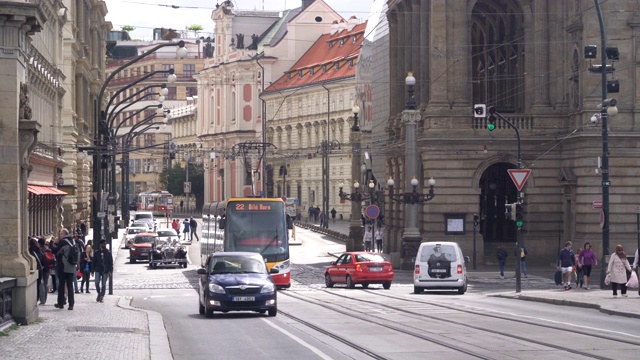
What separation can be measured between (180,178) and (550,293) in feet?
440

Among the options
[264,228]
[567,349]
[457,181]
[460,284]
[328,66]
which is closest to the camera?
[567,349]

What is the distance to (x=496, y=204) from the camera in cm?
6869

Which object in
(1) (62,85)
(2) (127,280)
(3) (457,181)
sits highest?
(1) (62,85)

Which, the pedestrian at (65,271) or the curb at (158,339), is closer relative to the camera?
the curb at (158,339)

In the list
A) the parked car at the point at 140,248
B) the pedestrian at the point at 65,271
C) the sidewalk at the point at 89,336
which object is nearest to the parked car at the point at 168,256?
the parked car at the point at 140,248

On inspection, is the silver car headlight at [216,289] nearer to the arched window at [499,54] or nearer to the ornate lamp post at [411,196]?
the ornate lamp post at [411,196]

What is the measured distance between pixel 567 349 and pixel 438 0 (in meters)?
44.5

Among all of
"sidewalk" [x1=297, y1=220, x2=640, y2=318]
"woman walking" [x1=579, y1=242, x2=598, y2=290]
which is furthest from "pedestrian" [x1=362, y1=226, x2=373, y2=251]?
"woman walking" [x1=579, y1=242, x2=598, y2=290]

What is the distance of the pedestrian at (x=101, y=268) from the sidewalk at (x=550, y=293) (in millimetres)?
12137

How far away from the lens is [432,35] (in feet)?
210

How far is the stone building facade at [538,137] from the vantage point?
195ft

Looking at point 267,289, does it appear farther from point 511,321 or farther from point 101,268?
point 101,268

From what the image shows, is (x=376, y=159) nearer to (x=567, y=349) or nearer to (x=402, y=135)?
(x=402, y=135)

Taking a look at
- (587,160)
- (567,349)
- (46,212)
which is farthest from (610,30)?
(567,349)
